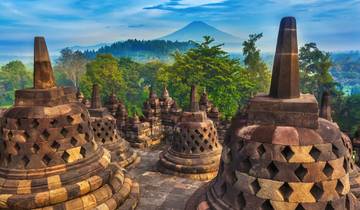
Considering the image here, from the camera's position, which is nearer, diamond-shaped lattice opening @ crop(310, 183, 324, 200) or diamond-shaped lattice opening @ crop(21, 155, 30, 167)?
diamond-shaped lattice opening @ crop(310, 183, 324, 200)

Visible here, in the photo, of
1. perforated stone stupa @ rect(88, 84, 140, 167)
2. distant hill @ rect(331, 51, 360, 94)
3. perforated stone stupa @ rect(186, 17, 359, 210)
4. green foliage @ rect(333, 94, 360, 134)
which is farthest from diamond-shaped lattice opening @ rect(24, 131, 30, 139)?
distant hill @ rect(331, 51, 360, 94)

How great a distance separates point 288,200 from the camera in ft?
11.9

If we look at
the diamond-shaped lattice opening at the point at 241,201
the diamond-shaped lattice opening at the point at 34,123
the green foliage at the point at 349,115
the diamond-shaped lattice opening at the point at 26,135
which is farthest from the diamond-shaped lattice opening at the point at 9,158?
the green foliage at the point at 349,115

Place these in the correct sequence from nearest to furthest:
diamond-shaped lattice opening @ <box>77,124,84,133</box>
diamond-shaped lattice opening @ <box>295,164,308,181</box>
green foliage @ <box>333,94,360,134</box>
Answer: diamond-shaped lattice opening @ <box>295,164,308,181</box> → diamond-shaped lattice opening @ <box>77,124,84,133</box> → green foliage @ <box>333,94,360,134</box>

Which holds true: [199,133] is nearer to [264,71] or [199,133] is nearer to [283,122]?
[283,122]

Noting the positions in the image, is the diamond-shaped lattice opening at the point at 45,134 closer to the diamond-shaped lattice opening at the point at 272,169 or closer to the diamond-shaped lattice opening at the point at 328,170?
the diamond-shaped lattice opening at the point at 272,169

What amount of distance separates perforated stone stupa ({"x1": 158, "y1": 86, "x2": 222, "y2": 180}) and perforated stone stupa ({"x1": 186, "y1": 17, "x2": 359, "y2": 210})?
5.97m

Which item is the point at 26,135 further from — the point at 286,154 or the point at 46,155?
the point at 286,154

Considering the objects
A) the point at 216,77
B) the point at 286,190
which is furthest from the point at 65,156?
the point at 216,77

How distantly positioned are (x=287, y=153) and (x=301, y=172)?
31 centimetres

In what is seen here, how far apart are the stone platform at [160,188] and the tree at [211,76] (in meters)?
24.3

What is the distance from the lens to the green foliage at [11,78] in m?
65.6

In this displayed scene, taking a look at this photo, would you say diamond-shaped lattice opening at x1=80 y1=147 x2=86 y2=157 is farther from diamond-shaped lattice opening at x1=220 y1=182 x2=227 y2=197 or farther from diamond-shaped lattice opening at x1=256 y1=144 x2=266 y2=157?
diamond-shaped lattice opening at x1=256 y1=144 x2=266 y2=157

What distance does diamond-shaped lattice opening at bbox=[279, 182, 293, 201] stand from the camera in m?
3.64
